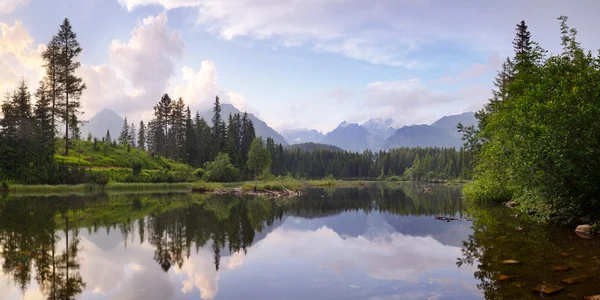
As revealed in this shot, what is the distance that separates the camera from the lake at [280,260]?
9.17 m

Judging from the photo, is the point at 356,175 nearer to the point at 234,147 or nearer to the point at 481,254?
Result: the point at 234,147

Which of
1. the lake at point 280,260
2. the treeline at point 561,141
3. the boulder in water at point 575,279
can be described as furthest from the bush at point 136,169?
the boulder in water at point 575,279

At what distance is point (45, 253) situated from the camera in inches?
485

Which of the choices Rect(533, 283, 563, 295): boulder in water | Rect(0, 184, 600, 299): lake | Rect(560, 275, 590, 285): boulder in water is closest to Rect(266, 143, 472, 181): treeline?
Rect(0, 184, 600, 299): lake

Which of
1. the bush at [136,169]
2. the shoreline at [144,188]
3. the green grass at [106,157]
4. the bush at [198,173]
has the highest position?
the green grass at [106,157]

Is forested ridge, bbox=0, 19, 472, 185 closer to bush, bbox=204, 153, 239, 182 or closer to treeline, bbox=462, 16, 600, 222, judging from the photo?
bush, bbox=204, 153, 239, 182

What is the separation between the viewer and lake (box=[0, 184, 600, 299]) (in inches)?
361

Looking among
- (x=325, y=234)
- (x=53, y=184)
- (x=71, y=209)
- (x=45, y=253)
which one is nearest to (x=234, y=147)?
(x=53, y=184)

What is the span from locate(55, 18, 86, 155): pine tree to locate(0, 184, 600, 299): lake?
1518 inches

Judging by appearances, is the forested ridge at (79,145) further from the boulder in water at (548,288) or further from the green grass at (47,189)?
the boulder in water at (548,288)

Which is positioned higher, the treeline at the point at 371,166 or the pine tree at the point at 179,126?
the pine tree at the point at 179,126

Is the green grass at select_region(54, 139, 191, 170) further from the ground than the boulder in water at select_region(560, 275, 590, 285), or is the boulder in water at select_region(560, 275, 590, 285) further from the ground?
the green grass at select_region(54, 139, 191, 170)

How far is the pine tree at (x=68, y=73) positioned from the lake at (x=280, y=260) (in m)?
38.6

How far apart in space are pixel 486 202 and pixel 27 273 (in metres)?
36.6
